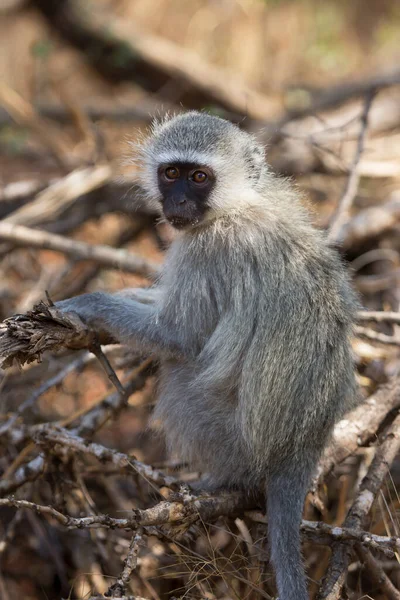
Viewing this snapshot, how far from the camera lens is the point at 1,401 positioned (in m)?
4.61

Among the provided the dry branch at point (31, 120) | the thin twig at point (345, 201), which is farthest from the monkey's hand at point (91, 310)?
the dry branch at point (31, 120)

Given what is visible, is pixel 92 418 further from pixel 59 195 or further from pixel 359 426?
pixel 59 195

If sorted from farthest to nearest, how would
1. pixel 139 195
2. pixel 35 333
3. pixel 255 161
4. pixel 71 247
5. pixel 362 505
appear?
pixel 71 247 < pixel 139 195 < pixel 255 161 < pixel 362 505 < pixel 35 333

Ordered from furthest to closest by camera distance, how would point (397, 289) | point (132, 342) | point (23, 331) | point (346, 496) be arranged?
point (397, 289) → point (346, 496) → point (132, 342) → point (23, 331)

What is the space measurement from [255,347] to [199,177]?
1082 mm

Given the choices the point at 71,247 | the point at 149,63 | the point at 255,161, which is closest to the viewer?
the point at 255,161

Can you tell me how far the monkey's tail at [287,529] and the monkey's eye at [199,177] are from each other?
1.66 metres

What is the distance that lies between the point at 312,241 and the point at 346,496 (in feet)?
5.49

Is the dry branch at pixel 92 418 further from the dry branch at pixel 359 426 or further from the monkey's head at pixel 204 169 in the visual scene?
the dry branch at pixel 359 426

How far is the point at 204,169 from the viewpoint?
13.0 ft

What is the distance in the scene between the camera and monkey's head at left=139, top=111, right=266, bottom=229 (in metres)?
3.88

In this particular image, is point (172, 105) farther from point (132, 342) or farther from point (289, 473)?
point (289, 473)

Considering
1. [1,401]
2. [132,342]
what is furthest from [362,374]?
[1,401]

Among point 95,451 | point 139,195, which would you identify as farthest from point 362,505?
point 139,195
